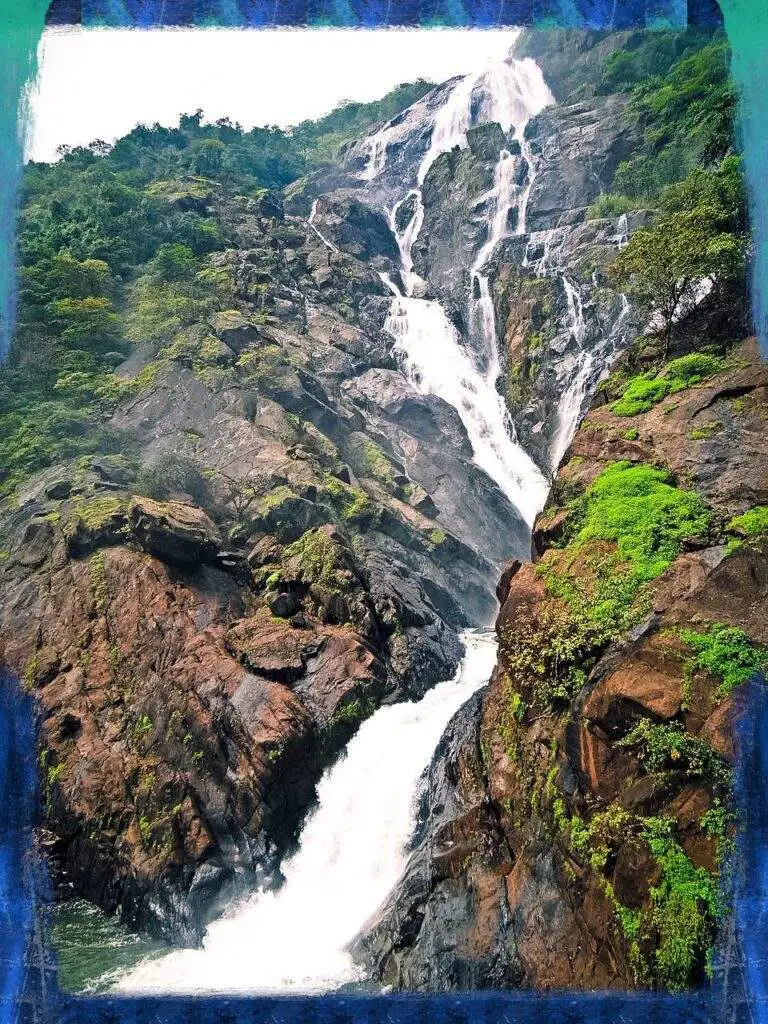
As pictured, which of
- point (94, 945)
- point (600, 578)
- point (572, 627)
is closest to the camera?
point (572, 627)

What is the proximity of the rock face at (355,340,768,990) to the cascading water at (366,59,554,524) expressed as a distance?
13981mm

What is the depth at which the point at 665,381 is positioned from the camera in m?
10.5

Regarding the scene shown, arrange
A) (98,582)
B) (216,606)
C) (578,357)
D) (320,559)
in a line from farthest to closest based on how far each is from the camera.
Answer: (578,357), (320,559), (216,606), (98,582)

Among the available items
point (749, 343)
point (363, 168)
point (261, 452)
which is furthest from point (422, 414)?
point (363, 168)

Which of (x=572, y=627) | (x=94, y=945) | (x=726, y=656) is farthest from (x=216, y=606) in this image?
(x=726, y=656)

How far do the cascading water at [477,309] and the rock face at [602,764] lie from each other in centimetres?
1398

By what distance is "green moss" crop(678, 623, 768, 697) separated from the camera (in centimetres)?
609

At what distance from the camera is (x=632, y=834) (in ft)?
20.0

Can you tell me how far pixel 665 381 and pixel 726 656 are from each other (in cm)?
548

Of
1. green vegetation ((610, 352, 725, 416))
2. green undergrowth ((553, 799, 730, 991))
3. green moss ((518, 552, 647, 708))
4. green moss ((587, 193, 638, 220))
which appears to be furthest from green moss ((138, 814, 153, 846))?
green moss ((587, 193, 638, 220))

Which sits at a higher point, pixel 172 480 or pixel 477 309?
pixel 477 309

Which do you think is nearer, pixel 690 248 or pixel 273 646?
pixel 690 248

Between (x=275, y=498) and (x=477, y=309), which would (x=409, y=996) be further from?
(x=477, y=309)

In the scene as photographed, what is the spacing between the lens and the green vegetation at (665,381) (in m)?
9.98
